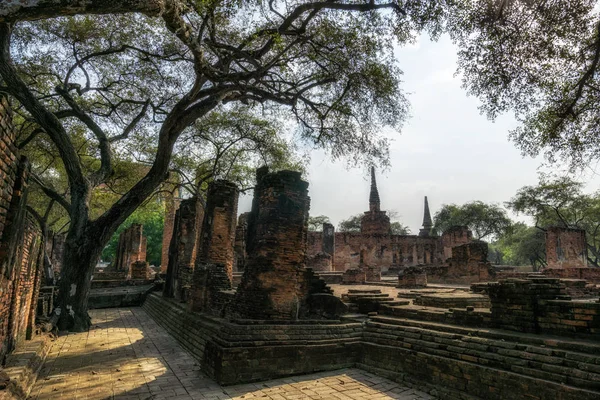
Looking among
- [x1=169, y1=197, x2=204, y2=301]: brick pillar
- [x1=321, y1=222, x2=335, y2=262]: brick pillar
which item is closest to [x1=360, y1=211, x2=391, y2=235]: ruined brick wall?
[x1=321, y1=222, x2=335, y2=262]: brick pillar

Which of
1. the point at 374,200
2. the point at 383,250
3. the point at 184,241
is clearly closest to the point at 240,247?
the point at 184,241

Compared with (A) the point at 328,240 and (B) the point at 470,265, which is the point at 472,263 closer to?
→ (B) the point at 470,265

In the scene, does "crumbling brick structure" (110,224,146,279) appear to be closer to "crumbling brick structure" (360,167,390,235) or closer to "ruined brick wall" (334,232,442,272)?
"ruined brick wall" (334,232,442,272)

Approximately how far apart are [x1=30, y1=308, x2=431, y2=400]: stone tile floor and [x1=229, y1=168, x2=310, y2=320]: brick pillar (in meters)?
1.51

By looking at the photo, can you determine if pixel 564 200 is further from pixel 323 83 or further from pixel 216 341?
pixel 216 341

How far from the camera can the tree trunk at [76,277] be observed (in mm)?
10000

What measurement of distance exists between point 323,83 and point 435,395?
27.8 feet

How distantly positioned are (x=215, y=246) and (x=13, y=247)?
5743 millimetres

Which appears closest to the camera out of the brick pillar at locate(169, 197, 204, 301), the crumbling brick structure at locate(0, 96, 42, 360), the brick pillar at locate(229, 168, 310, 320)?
the crumbling brick structure at locate(0, 96, 42, 360)

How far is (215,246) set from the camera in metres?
10.1

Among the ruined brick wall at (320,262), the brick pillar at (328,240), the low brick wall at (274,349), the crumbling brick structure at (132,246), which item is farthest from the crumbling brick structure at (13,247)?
the brick pillar at (328,240)

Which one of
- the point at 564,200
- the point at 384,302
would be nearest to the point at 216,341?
the point at 384,302

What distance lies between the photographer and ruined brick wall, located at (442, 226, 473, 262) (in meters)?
30.6

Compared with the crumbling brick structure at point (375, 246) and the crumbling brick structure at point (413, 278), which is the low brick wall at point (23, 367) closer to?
the crumbling brick structure at point (413, 278)
